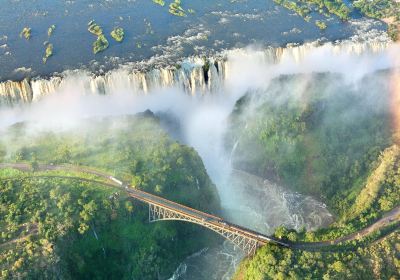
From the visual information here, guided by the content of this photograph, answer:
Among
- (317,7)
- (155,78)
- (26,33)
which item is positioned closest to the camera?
(155,78)

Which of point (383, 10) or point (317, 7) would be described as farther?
point (317, 7)

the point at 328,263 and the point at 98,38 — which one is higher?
the point at 98,38

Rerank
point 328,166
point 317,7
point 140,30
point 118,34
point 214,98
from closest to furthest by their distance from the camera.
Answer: point 328,166, point 214,98, point 118,34, point 140,30, point 317,7

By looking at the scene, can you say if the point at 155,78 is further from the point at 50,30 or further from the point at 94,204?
the point at 94,204

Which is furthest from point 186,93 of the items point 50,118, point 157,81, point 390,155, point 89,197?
point 390,155

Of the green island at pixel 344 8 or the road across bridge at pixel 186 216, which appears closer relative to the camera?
the road across bridge at pixel 186 216

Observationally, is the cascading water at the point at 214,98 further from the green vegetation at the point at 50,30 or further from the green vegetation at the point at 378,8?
the green vegetation at the point at 378,8

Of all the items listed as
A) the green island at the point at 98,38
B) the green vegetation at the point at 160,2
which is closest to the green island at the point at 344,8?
the green vegetation at the point at 160,2

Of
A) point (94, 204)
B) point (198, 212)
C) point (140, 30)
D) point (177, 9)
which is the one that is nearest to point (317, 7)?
point (177, 9)
